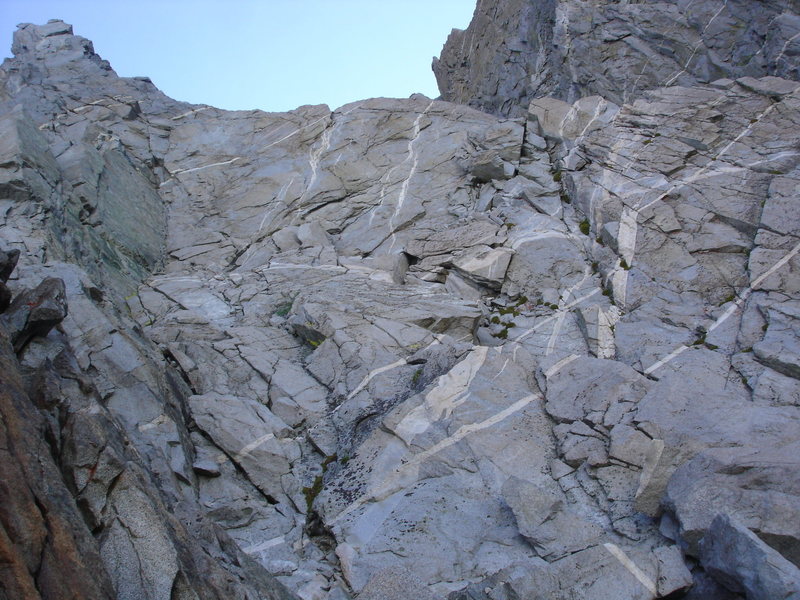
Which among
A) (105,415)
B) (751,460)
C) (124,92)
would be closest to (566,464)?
(751,460)

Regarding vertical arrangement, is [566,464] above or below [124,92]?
below

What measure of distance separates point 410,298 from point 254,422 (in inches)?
236

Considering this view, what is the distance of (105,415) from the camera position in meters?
9.54

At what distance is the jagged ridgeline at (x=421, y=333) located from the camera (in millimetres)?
9258

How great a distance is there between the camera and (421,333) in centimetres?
1664

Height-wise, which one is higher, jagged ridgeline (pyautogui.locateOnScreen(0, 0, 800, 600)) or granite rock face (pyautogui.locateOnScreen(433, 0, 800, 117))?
granite rock face (pyautogui.locateOnScreen(433, 0, 800, 117))

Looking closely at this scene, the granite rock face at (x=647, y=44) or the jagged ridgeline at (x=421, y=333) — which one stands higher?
the granite rock face at (x=647, y=44)

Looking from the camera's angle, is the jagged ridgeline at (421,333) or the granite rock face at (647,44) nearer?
the jagged ridgeline at (421,333)

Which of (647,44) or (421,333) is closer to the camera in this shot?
(421,333)

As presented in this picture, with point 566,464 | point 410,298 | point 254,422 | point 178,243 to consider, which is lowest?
point 566,464

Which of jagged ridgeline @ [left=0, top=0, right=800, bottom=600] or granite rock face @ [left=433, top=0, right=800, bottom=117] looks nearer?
jagged ridgeline @ [left=0, top=0, right=800, bottom=600]

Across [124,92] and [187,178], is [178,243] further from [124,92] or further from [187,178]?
[124,92]

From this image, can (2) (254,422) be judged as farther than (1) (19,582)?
Yes

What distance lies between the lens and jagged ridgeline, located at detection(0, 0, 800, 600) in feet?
30.4
